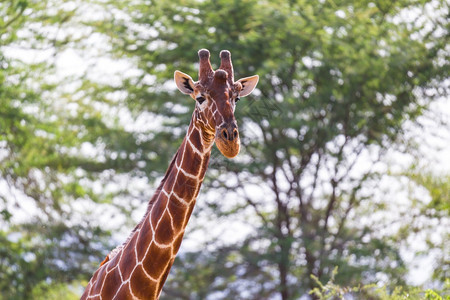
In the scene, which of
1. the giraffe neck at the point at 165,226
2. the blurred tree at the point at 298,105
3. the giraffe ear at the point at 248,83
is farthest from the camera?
the blurred tree at the point at 298,105

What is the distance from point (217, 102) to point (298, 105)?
9460 mm

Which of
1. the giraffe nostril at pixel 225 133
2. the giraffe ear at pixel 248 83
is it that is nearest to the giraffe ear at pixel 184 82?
the giraffe ear at pixel 248 83

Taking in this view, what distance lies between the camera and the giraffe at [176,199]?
4.75 metres

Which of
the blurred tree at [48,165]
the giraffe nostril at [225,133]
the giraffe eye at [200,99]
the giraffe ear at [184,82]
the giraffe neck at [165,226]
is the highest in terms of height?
the giraffe nostril at [225,133]

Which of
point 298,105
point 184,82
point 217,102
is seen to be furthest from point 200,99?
point 298,105

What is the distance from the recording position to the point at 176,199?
16.1 feet

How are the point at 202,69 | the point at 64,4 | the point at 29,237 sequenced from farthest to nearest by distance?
the point at 29,237 < the point at 64,4 < the point at 202,69

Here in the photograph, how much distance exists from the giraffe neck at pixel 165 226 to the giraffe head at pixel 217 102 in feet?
0.45

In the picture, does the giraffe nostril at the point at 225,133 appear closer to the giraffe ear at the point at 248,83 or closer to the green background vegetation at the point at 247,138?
the giraffe ear at the point at 248,83

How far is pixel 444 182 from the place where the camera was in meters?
14.6

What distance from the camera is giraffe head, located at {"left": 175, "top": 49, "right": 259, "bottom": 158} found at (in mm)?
4379

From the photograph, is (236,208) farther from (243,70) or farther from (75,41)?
(75,41)

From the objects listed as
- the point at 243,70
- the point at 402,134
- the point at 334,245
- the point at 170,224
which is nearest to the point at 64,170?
the point at 243,70

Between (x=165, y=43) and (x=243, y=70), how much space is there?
171 centimetres
